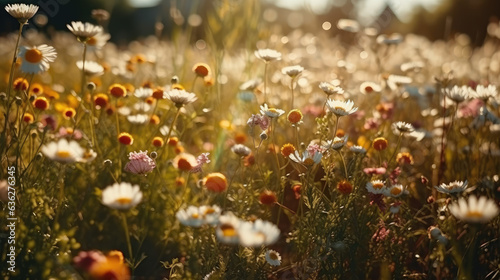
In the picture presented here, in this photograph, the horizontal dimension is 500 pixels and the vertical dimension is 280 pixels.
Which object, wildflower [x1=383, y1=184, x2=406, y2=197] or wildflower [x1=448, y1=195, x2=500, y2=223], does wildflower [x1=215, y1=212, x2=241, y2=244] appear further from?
wildflower [x1=383, y1=184, x2=406, y2=197]

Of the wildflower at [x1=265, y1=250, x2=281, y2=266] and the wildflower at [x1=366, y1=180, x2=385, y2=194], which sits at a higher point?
the wildflower at [x1=366, y1=180, x2=385, y2=194]

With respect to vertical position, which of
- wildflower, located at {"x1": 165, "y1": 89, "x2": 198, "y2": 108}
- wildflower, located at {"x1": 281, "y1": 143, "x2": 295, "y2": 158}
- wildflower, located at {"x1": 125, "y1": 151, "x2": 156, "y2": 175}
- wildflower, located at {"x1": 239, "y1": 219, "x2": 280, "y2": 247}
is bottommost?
wildflower, located at {"x1": 239, "y1": 219, "x2": 280, "y2": 247}

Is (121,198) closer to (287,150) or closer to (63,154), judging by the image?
(63,154)

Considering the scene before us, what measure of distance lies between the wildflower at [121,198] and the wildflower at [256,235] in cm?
29

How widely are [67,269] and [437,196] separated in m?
1.74

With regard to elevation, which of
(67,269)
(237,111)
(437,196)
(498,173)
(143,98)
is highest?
(237,111)

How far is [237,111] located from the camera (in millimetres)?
3189

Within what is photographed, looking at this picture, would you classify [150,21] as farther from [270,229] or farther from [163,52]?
[270,229]

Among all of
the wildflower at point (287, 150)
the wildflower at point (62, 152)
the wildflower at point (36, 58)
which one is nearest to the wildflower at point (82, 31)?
the wildflower at point (36, 58)

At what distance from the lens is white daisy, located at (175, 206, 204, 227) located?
133 centimetres

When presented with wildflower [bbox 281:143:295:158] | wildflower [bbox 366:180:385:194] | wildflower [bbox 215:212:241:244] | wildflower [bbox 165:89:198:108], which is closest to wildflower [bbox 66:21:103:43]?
wildflower [bbox 165:89:198:108]

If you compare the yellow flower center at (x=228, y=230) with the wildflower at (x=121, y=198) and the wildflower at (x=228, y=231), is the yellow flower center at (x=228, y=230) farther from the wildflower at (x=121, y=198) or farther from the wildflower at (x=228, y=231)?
the wildflower at (x=121, y=198)

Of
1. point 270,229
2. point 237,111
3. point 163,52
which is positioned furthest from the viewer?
point 163,52

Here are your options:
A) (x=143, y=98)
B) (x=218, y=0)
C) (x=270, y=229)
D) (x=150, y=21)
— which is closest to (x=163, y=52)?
(x=218, y=0)
